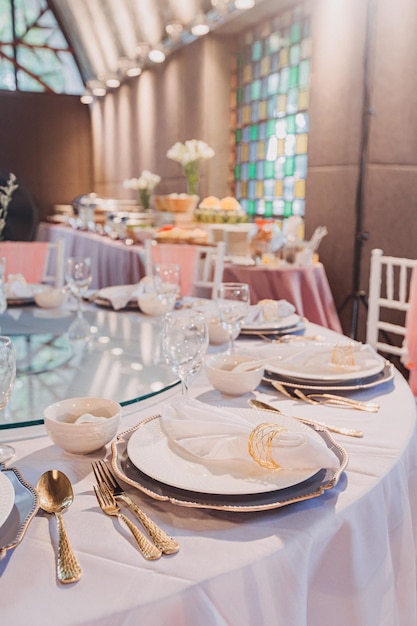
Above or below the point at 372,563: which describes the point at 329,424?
above

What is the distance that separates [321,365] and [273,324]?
0.42 m

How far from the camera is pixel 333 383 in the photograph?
1242 mm

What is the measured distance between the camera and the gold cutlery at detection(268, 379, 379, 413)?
3.74ft

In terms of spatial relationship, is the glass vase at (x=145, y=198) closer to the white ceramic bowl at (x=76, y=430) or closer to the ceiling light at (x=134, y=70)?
the ceiling light at (x=134, y=70)

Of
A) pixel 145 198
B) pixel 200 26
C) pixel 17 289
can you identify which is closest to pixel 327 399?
pixel 17 289

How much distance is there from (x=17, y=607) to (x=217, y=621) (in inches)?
8.5

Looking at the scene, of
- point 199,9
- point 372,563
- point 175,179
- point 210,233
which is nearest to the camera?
point 372,563

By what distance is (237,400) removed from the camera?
46.8 inches

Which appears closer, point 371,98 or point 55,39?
point 371,98

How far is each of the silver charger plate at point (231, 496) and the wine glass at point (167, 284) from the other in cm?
110

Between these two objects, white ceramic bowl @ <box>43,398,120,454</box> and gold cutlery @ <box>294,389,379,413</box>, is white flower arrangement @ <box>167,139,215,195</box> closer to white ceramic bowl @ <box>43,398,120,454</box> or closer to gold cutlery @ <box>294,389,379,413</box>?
gold cutlery @ <box>294,389,379,413</box>

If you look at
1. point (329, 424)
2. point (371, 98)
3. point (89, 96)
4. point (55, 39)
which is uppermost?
point (55, 39)

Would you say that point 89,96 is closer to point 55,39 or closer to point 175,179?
point 55,39

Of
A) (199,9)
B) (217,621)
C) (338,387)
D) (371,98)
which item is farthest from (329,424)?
(199,9)
